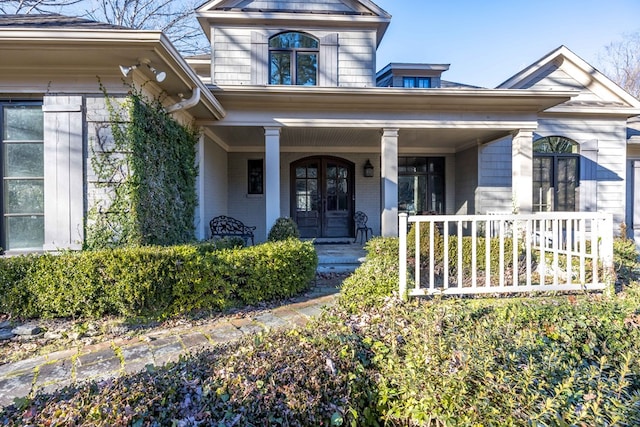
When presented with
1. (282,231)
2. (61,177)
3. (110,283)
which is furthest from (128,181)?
(282,231)

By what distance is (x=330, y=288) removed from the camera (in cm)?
453

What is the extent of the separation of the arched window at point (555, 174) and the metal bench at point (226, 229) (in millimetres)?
6560

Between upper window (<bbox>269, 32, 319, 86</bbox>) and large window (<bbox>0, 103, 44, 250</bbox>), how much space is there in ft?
15.2

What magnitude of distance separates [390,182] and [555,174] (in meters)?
4.53

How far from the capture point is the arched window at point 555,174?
7.86 m

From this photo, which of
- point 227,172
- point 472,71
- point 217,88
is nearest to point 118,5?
point 227,172

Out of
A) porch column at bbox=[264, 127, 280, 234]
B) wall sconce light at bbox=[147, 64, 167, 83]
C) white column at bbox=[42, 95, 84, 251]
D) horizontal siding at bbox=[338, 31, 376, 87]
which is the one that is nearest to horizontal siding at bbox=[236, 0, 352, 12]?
horizontal siding at bbox=[338, 31, 376, 87]

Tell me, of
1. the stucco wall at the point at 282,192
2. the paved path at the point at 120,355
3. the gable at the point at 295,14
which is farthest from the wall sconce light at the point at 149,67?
the stucco wall at the point at 282,192

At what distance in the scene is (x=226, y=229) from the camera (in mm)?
6840

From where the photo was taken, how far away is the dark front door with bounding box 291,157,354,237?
8961mm

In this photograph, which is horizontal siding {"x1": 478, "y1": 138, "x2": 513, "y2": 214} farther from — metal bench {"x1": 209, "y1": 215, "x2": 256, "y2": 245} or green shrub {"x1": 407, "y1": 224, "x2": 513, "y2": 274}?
metal bench {"x1": 209, "y1": 215, "x2": 256, "y2": 245}

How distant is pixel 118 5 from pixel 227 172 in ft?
34.5

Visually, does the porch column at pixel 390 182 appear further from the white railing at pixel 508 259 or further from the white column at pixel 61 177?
the white column at pixel 61 177

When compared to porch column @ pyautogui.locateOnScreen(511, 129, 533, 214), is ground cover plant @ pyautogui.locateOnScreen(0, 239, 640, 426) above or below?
below
